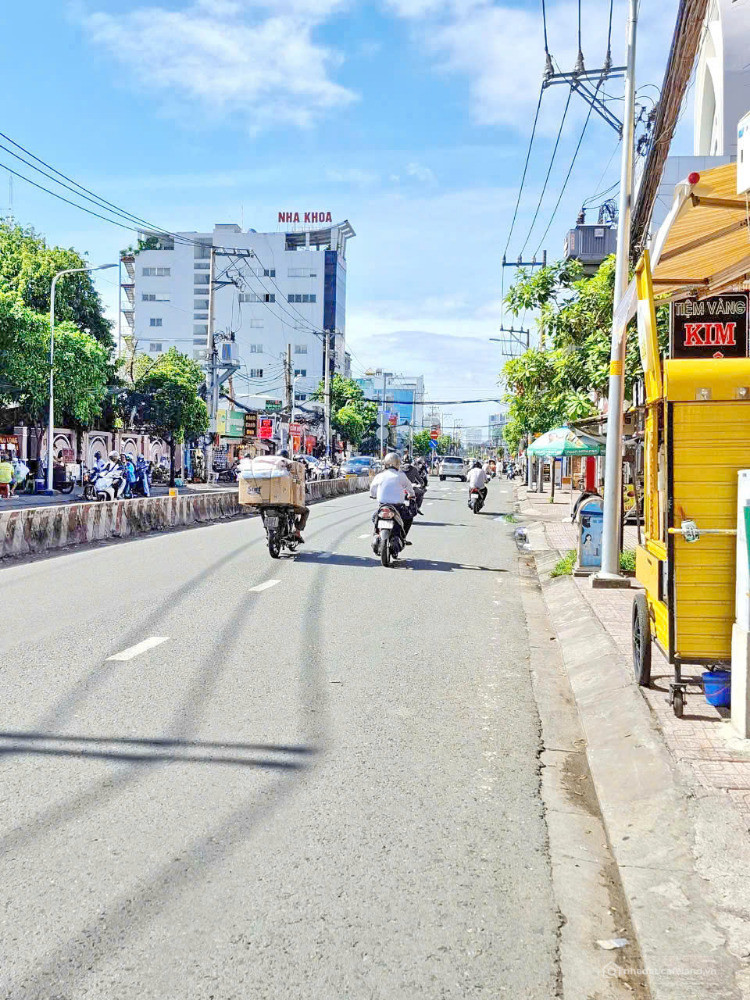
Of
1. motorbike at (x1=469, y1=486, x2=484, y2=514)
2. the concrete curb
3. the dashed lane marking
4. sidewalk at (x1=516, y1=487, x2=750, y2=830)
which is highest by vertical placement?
motorbike at (x1=469, y1=486, x2=484, y2=514)

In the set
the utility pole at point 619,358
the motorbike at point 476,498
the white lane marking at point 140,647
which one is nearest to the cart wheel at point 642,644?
the white lane marking at point 140,647

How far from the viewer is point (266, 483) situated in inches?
586

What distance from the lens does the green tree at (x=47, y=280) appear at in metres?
43.7

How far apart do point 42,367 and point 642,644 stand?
3466 centimetres

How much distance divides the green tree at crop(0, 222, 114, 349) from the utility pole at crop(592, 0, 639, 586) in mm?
33349

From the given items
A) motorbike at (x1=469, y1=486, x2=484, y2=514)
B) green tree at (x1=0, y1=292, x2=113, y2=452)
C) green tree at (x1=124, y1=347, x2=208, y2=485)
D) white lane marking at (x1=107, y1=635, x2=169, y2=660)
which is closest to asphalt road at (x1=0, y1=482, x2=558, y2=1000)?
white lane marking at (x1=107, y1=635, x2=169, y2=660)

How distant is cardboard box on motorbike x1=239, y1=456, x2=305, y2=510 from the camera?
584 inches

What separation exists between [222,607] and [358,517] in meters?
16.4

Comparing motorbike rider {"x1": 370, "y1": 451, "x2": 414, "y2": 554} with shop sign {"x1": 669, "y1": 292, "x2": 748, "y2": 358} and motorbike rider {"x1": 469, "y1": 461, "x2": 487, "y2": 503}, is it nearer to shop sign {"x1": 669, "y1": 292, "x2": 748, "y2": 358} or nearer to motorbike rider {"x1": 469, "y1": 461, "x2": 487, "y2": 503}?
shop sign {"x1": 669, "y1": 292, "x2": 748, "y2": 358}

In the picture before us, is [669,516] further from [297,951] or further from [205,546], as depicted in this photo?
[205,546]

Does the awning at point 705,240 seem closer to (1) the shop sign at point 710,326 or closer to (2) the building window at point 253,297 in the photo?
(1) the shop sign at point 710,326

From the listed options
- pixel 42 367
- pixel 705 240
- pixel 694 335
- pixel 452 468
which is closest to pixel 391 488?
pixel 705 240

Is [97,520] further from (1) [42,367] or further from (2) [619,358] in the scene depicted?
(1) [42,367]

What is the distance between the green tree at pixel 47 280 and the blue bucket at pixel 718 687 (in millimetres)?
39410
